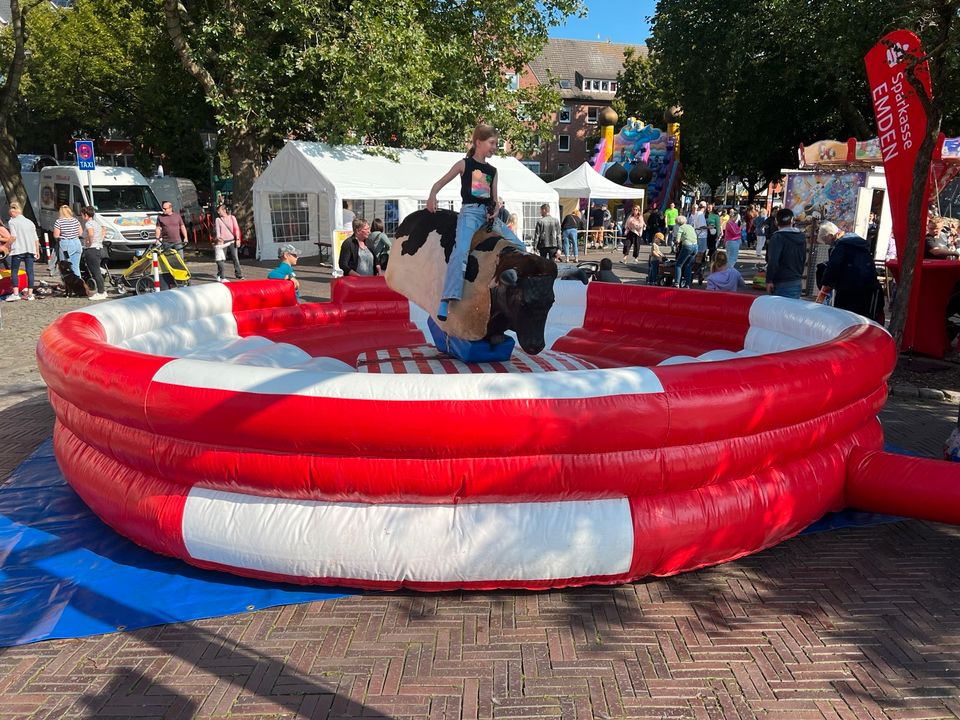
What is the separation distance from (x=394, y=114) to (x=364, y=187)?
3.33 meters

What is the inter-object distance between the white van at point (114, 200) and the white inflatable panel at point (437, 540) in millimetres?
17306

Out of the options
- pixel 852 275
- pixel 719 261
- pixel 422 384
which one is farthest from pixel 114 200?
pixel 422 384

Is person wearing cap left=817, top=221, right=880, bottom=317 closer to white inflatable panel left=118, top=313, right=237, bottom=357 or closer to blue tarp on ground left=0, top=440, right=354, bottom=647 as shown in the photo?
white inflatable panel left=118, top=313, right=237, bottom=357

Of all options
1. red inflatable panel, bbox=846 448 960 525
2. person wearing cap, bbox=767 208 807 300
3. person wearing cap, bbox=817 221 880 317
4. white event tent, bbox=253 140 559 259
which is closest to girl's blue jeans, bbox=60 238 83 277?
white event tent, bbox=253 140 559 259

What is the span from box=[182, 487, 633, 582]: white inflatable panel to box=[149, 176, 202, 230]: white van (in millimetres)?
26893

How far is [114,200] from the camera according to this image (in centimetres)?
2170

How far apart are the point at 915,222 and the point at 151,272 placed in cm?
1323

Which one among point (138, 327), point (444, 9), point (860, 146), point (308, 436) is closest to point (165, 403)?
point (308, 436)

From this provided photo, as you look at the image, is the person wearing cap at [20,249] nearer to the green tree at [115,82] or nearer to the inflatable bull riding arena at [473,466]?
the inflatable bull riding arena at [473,466]

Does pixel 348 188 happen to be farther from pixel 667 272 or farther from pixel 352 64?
pixel 667 272

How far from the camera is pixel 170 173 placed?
3469 centimetres

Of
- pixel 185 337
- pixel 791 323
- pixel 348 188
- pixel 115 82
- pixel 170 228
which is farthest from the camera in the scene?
pixel 115 82

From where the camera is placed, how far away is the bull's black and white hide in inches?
242

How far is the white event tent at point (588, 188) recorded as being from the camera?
23.9 metres
